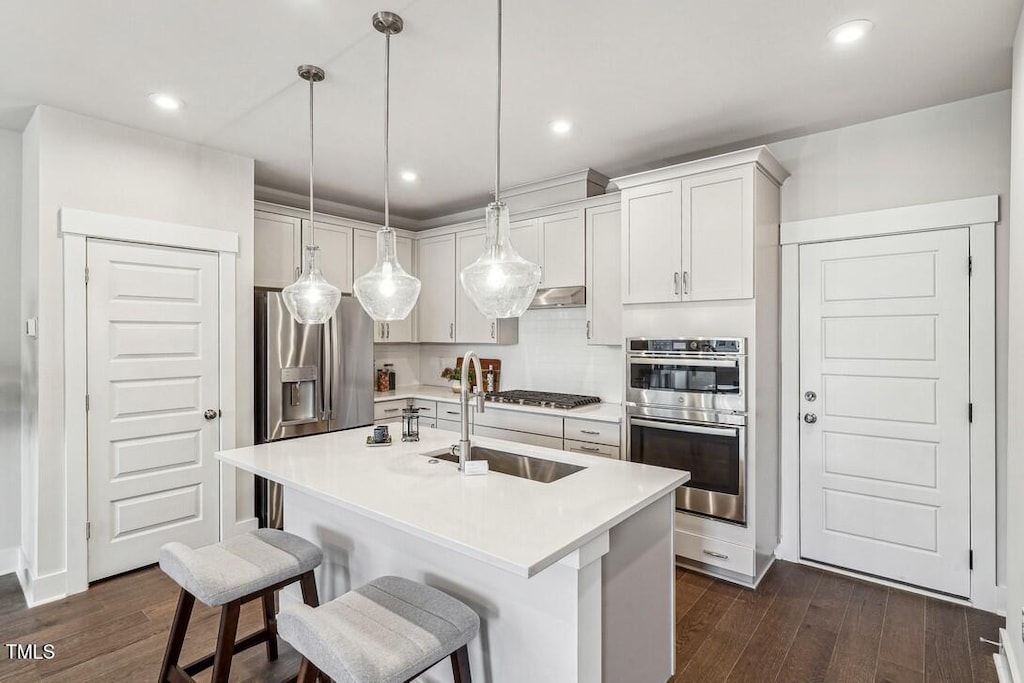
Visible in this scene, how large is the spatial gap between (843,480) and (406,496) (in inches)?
107

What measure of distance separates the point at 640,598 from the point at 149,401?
305cm

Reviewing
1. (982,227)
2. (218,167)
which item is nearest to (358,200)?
(218,167)

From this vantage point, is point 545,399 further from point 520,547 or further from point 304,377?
point 520,547

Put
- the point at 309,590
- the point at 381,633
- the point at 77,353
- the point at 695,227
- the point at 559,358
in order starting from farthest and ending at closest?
the point at 559,358 → the point at 695,227 → the point at 77,353 → the point at 309,590 → the point at 381,633

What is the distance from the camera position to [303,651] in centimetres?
147

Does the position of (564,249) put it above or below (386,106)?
below

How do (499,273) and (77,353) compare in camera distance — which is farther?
(77,353)

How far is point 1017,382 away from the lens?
198cm

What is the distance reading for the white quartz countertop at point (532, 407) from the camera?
11.9 feet

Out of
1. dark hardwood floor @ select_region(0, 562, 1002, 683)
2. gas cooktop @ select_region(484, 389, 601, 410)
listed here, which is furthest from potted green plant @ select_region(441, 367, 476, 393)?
dark hardwood floor @ select_region(0, 562, 1002, 683)

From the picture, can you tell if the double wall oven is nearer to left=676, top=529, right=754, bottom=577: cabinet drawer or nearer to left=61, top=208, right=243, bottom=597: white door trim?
left=676, top=529, right=754, bottom=577: cabinet drawer

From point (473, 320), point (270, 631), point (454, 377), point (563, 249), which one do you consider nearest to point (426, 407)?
point (454, 377)

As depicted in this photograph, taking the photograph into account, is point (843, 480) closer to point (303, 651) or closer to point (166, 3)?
point (303, 651)

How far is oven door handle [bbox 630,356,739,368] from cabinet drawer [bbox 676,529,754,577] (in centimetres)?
104
